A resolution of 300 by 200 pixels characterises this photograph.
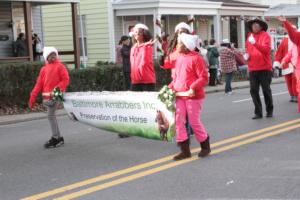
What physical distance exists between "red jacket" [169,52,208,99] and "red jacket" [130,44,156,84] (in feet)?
5.98

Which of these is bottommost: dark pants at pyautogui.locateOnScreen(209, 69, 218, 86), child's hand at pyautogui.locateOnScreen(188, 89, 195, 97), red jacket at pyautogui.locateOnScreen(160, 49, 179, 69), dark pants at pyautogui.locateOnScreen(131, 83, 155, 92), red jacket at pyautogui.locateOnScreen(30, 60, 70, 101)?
dark pants at pyautogui.locateOnScreen(209, 69, 218, 86)

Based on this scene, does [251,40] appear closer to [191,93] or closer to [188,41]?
[188,41]

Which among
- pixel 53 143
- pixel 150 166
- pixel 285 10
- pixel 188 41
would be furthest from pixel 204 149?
pixel 285 10

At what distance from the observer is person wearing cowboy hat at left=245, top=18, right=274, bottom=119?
1030cm

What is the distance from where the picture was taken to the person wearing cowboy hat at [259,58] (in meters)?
10.3

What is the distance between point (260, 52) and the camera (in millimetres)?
10383

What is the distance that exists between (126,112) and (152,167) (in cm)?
100

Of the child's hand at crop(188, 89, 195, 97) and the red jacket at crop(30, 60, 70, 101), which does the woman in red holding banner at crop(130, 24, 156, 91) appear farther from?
the child's hand at crop(188, 89, 195, 97)

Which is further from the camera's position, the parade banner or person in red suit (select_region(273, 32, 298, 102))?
person in red suit (select_region(273, 32, 298, 102))

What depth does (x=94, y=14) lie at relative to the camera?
2469 centimetres

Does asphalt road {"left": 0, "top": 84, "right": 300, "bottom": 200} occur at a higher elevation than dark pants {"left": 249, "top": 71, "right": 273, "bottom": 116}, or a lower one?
lower

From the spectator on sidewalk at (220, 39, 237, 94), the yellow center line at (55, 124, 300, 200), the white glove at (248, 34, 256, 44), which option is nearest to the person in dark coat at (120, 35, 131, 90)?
the white glove at (248, 34, 256, 44)

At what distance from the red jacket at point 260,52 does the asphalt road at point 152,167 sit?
1107 millimetres

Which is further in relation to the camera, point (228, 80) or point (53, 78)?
point (228, 80)
